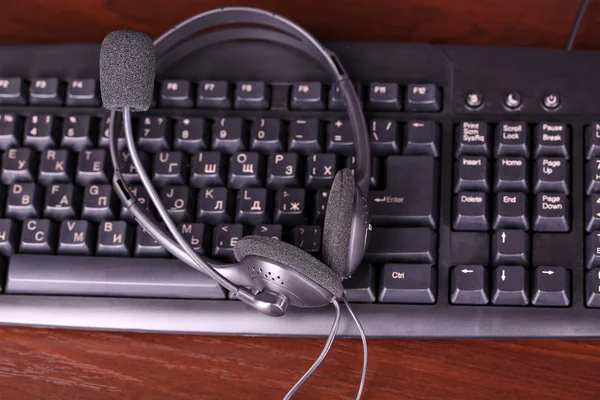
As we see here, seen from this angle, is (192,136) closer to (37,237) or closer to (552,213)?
(37,237)

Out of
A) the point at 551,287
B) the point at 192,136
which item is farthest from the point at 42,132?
the point at 551,287

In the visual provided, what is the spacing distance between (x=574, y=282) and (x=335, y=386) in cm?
20

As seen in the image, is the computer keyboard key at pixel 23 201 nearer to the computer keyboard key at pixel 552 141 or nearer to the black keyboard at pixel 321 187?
the black keyboard at pixel 321 187

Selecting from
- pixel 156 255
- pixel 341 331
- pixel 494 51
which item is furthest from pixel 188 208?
pixel 494 51

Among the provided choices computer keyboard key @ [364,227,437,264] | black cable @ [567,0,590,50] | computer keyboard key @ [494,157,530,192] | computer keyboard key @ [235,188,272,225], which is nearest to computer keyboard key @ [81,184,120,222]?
computer keyboard key @ [235,188,272,225]

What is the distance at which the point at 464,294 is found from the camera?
601mm

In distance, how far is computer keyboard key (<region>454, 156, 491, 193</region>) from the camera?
0.62 m

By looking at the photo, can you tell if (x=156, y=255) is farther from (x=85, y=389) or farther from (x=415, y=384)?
(x=415, y=384)

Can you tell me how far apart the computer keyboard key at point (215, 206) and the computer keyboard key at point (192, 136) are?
1.7 inches

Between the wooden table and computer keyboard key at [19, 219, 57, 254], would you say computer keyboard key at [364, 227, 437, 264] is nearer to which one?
the wooden table

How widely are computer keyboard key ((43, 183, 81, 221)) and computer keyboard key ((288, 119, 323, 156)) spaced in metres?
0.18

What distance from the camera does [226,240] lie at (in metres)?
0.63

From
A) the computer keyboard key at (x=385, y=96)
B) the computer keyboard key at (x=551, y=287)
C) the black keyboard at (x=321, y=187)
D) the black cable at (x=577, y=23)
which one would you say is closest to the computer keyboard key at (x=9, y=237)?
the black keyboard at (x=321, y=187)

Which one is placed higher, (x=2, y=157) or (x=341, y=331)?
(x=2, y=157)
